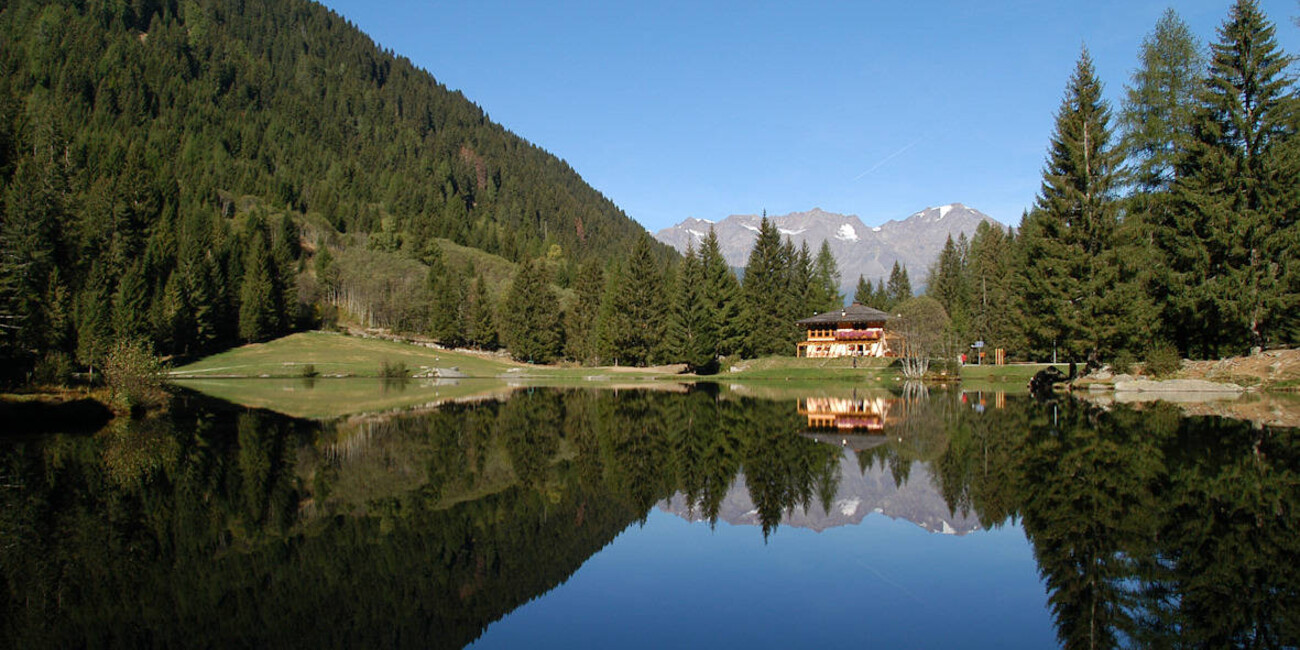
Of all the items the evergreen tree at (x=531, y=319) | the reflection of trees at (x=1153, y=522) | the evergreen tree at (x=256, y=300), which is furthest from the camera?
the evergreen tree at (x=531, y=319)

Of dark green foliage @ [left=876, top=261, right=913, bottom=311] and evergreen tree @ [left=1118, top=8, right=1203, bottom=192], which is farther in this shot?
dark green foliage @ [left=876, top=261, right=913, bottom=311]

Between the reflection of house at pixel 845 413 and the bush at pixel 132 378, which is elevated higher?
the bush at pixel 132 378

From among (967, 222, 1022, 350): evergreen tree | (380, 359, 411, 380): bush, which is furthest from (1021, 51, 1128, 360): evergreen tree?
(380, 359, 411, 380): bush

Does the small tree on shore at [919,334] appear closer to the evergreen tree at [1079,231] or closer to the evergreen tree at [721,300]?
the evergreen tree at [721,300]

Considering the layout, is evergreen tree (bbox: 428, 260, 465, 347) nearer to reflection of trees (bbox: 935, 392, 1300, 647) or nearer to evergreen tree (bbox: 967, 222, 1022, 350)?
evergreen tree (bbox: 967, 222, 1022, 350)

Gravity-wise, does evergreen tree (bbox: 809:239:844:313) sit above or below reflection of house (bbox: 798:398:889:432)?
above

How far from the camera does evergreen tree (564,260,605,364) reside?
3088 inches

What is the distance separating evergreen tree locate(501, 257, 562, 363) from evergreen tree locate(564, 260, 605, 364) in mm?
1525

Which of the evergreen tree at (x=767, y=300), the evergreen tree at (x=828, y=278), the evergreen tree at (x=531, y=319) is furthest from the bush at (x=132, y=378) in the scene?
the evergreen tree at (x=828, y=278)

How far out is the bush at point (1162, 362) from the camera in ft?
114

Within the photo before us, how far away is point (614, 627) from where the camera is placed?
6.64 meters

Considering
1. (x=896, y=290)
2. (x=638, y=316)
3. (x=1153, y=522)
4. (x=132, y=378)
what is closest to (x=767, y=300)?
(x=638, y=316)

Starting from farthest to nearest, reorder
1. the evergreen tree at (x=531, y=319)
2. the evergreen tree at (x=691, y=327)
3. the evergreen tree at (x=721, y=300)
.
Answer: the evergreen tree at (x=531, y=319) < the evergreen tree at (x=721, y=300) < the evergreen tree at (x=691, y=327)

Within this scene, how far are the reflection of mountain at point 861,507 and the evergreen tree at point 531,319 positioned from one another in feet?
215
